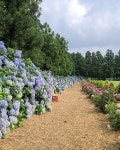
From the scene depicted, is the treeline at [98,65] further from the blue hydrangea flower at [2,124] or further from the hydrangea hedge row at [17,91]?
the blue hydrangea flower at [2,124]

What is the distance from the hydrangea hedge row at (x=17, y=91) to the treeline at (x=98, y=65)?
233 feet

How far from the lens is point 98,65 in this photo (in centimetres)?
8594

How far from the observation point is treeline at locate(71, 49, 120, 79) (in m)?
82.8

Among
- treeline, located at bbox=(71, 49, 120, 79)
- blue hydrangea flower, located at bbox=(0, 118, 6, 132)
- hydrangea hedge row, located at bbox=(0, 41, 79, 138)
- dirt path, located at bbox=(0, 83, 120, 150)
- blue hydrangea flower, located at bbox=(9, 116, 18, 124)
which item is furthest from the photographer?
treeline, located at bbox=(71, 49, 120, 79)

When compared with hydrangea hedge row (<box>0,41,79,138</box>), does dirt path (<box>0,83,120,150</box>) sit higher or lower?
lower

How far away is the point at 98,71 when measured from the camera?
84.4m

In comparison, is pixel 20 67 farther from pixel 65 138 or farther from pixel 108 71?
pixel 108 71

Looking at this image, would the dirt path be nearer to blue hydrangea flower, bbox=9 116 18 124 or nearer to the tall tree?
blue hydrangea flower, bbox=9 116 18 124

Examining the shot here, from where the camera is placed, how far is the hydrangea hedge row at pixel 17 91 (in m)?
7.50

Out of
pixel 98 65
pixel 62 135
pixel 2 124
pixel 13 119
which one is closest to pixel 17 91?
pixel 13 119

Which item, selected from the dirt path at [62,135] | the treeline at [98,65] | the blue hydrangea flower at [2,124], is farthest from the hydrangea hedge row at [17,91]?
the treeline at [98,65]

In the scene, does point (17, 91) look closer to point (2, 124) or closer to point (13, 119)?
point (13, 119)

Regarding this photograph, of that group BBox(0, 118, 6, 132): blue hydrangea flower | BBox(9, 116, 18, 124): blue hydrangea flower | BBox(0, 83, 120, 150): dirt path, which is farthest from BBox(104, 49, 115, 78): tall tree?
BBox(0, 118, 6, 132): blue hydrangea flower

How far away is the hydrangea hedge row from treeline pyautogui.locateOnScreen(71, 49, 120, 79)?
233ft
